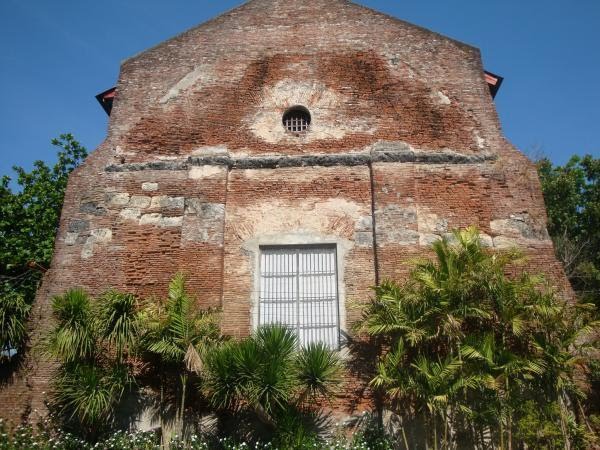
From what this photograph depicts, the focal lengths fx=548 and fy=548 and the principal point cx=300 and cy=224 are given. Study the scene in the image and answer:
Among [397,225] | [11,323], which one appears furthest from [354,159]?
[11,323]

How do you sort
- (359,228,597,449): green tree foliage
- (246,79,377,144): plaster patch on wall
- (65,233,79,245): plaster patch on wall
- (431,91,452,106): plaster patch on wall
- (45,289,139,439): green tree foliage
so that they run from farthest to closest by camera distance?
1. (431,91,452,106): plaster patch on wall
2. (246,79,377,144): plaster patch on wall
3. (65,233,79,245): plaster patch on wall
4. (45,289,139,439): green tree foliage
5. (359,228,597,449): green tree foliage

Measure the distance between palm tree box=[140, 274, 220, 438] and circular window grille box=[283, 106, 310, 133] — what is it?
4.42m

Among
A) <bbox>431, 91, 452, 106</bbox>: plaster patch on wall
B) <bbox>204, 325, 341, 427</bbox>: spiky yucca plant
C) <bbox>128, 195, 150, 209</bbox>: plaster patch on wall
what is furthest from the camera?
<bbox>431, 91, 452, 106</bbox>: plaster patch on wall

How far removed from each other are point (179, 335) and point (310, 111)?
5547 millimetres

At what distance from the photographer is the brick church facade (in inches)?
393

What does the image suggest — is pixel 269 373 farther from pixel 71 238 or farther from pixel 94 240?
pixel 71 238

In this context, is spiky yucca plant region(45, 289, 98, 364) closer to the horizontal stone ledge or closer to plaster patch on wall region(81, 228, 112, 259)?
plaster patch on wall region(81, 228, 112, 259)

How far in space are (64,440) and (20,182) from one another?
11.9 meters

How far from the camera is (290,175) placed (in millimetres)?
10867

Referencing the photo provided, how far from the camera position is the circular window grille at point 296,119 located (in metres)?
11.6

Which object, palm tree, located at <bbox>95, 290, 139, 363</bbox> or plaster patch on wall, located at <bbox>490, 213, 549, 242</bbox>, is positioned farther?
plaster patch on wall, located at <bbox>490, 213, 549, 242</bbox>

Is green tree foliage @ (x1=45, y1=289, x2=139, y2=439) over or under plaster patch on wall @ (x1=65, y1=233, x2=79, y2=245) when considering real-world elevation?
under

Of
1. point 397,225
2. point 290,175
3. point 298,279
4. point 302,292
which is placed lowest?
point 302,292

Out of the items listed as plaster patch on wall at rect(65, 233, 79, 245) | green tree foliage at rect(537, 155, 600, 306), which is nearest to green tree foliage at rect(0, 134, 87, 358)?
plaster patch on wall at rect(65, 233, 79, 245)
